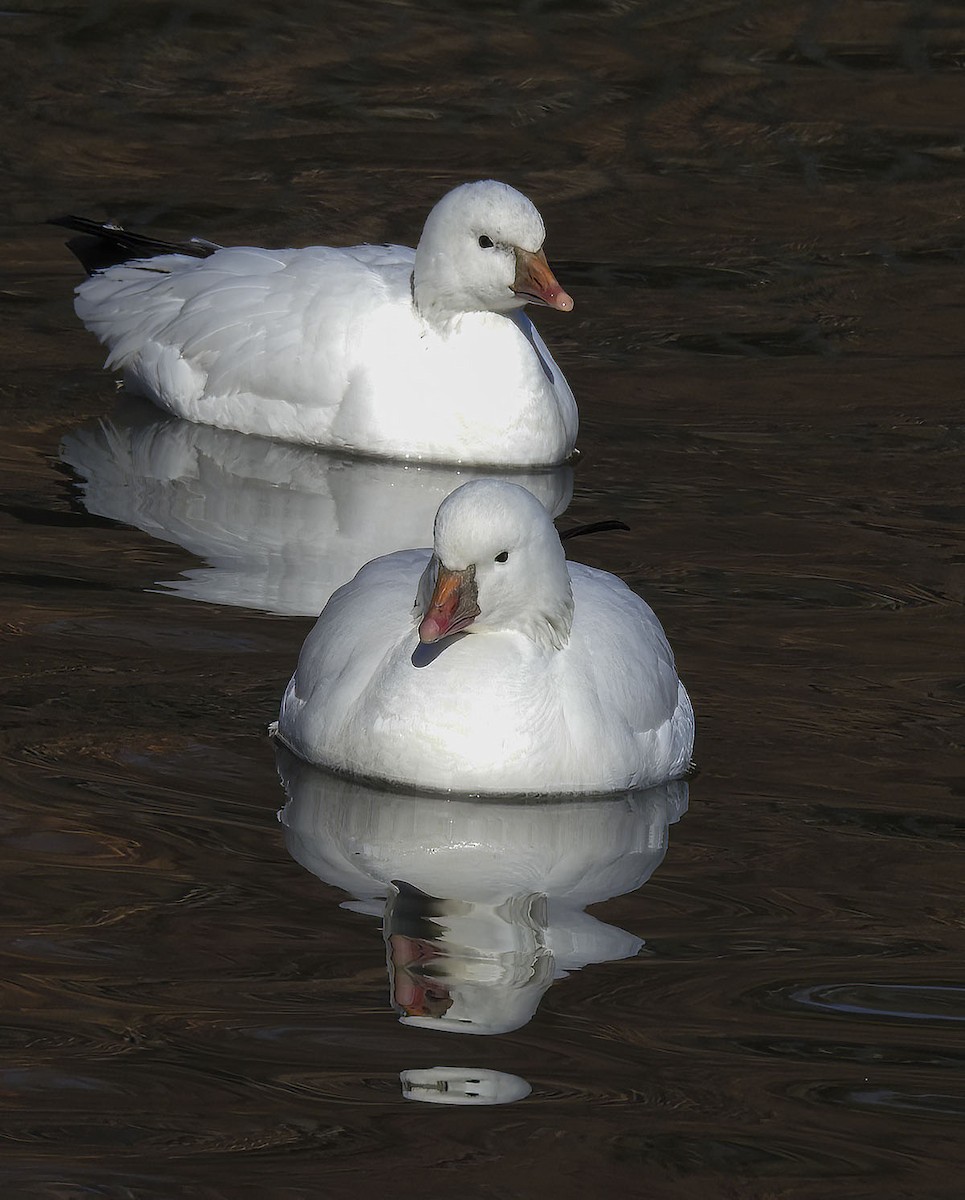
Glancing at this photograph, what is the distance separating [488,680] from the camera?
255 inches

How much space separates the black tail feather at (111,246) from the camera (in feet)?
35.3

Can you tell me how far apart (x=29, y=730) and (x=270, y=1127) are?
2191 mm

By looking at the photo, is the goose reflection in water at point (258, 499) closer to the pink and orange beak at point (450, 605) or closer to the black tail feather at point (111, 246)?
the black tail feather at point (111, 246)

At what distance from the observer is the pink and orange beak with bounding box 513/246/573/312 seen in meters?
9.49

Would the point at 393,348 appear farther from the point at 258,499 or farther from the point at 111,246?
the point at 111,246

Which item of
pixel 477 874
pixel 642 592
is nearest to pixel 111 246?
pixel 642 592

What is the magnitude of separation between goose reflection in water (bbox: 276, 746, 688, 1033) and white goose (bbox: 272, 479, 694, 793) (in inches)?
2.8

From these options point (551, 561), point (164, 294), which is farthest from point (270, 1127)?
point (164, 294)

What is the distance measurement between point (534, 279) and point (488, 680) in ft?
11.1

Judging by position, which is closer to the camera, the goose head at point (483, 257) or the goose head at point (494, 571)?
the goose head at point (494, 571)

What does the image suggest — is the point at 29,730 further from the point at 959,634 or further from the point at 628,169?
the point at 628,169

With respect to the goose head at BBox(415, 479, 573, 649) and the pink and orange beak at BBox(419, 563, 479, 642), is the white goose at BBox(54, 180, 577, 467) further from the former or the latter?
the pink and orange beak at BBox(419, 563, 479, 642)

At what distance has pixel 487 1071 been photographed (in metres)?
5.11

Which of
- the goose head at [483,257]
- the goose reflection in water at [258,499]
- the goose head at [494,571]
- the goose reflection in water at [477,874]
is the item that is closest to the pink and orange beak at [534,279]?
the goose head at [483,257]
